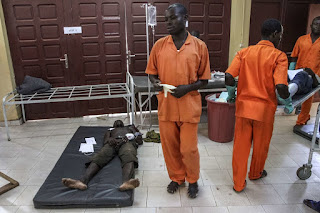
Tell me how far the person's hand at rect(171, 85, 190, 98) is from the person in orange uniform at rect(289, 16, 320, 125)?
2.90m

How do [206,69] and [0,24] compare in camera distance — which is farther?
[0,24]

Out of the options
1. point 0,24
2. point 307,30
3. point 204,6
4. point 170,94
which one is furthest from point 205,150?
point 0,24

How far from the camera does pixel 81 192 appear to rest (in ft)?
8.45

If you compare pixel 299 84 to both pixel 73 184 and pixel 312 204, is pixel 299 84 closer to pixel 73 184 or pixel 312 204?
pixel 312 204

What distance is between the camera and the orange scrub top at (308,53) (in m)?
4.07

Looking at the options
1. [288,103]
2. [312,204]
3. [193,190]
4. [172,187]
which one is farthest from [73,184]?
[312,204]

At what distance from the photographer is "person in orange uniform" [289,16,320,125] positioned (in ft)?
13.3

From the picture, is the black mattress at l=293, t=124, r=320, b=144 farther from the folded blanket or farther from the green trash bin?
the folded blanket

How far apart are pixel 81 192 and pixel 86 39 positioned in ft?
10.3

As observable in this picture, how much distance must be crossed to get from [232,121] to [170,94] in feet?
5.82

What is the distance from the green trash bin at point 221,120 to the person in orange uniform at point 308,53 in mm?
1496

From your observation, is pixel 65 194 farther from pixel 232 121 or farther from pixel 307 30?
pixel 307 30

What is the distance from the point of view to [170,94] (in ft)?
7.88

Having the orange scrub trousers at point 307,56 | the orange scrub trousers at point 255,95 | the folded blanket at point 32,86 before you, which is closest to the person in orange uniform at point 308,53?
the orange scrub trousers at point 307,56
